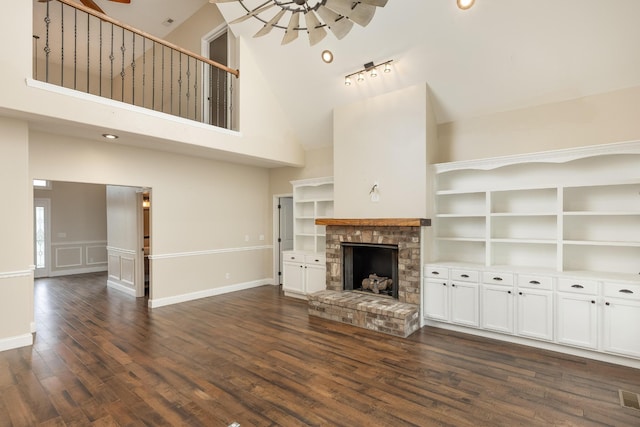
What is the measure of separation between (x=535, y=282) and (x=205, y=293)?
5.50m

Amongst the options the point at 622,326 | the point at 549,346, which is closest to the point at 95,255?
the point at 549,346

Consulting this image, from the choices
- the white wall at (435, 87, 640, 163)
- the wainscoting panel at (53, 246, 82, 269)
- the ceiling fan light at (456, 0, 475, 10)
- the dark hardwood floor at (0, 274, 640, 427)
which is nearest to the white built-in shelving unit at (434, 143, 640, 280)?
the white wall at (435, 87, 640, 163)

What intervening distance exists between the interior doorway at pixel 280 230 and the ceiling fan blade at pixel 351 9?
535 centimetres

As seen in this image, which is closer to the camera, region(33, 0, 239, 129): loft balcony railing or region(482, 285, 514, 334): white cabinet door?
region(482, 285, 514, 334): white cabinet door

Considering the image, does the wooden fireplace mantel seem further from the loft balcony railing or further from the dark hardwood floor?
the loft balcony railing

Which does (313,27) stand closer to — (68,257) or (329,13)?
(329,13)

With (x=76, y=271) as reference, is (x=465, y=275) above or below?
above

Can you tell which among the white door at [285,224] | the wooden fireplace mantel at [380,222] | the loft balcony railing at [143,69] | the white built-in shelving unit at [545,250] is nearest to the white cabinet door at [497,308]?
the white built-in shelving unit at [545,250]

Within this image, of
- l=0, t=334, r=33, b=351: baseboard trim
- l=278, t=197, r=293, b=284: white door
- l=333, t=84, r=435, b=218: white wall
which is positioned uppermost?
l=333, t=84, r=435, b=218: white wall

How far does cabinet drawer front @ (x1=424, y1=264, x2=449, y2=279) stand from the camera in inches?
184

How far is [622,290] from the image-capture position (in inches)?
138

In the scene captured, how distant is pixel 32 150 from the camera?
4.52 meters

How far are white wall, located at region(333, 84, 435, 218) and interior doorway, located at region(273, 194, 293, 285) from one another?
7.39 ft

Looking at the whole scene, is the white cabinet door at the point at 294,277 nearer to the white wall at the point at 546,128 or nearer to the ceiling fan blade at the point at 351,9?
the white wall at the point at 546,128
